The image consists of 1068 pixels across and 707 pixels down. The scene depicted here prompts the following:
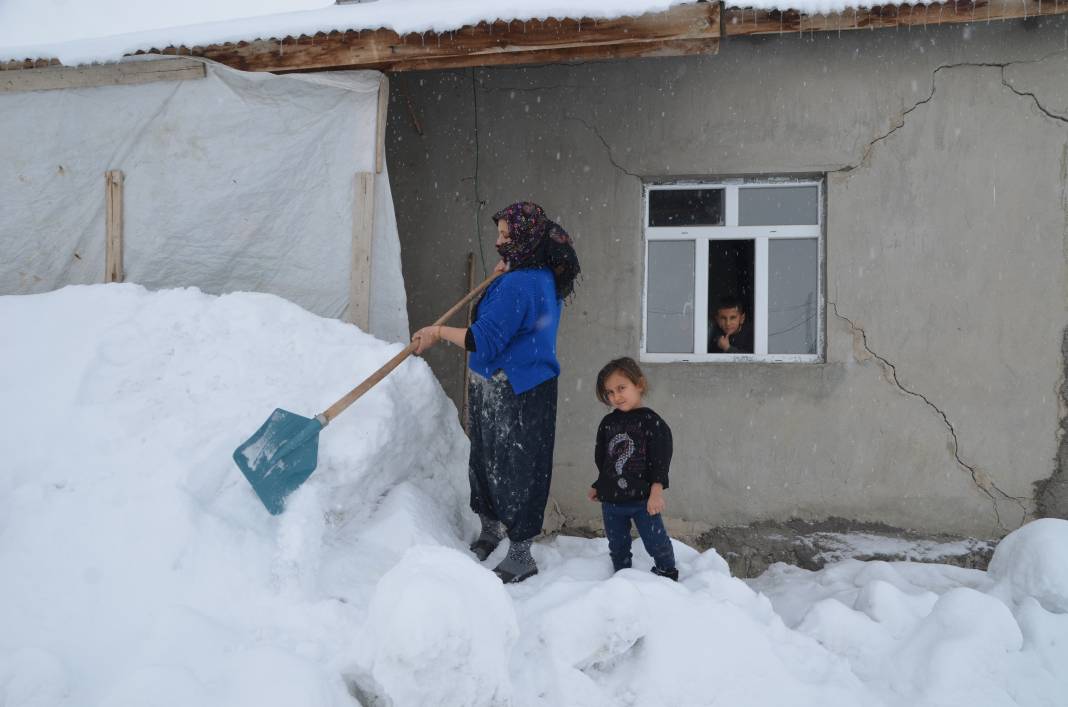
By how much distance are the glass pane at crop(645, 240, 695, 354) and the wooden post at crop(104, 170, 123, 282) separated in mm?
3384

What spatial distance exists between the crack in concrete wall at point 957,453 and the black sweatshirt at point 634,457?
6.81ft

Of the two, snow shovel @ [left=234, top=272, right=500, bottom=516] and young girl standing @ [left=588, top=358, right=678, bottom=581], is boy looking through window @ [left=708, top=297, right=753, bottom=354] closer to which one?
young girl standing @ [left=588, top=358, right=678, bottom=581]

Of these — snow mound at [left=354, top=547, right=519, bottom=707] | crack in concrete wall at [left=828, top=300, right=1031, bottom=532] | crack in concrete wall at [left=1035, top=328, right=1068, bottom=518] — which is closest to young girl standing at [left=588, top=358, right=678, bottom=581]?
snow mound at [left=354, top=547, right=519, bottom=707]

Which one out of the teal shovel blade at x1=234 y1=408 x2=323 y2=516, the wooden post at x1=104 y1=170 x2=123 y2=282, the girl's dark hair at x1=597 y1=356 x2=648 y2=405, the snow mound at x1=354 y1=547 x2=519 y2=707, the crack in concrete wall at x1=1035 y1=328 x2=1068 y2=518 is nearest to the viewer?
the snow mound at x1=354 y1=547 x2=519 y2=707

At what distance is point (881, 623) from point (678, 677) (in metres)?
1.14

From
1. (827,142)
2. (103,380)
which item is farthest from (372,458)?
(827,142)

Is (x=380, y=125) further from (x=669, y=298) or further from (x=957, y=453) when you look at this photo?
(x=957, y=453)

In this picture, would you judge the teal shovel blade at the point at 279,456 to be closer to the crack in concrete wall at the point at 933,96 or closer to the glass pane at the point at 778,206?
the glass pane at the point at 778,206

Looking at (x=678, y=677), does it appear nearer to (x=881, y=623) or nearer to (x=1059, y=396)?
(x=881, y=623)

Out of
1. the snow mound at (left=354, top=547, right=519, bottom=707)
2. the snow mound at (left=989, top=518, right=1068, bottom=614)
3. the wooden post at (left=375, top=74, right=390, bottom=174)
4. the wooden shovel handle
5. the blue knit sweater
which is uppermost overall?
the wooden post at (left=375, top=74, right=390, bottom=174)

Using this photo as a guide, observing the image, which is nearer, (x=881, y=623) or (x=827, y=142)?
(x=881, y=623)

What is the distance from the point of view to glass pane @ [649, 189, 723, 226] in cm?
502

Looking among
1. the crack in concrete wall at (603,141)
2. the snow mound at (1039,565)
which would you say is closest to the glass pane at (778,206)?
the crack in concrete wall at (603,141)

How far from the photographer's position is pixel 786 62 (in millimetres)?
4754
